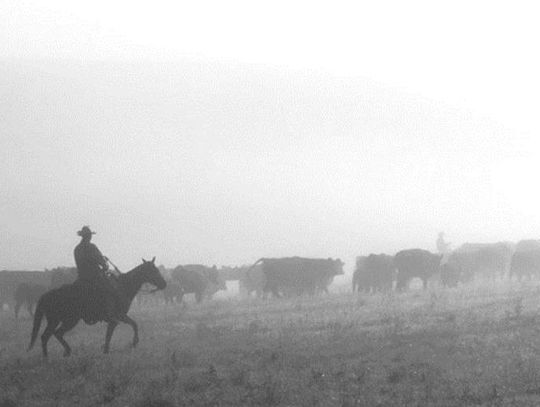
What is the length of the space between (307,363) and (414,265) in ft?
100

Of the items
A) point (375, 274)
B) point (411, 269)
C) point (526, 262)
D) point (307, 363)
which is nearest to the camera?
point (307, 363)

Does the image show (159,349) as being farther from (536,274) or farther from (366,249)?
(366,249)

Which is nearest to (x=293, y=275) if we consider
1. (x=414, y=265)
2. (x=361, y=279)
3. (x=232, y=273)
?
(x=361, y=279)

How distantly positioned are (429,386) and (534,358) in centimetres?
362

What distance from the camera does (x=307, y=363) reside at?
54.0ft

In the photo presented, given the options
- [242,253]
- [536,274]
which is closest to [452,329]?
[536,274]

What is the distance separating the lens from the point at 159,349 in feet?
65.5

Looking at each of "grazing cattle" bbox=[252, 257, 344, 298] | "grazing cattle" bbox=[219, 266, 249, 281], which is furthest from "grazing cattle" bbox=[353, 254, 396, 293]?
"grazing cattle" bbox=[219, 266, 249, 281]

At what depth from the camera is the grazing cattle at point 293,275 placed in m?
46.3

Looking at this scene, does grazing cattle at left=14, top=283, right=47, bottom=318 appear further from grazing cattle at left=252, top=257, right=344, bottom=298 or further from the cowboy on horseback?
the cowboy on horseback

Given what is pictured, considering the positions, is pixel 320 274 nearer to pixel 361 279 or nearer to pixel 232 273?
pixel 361 279

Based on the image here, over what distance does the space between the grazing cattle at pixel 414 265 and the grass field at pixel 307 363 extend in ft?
61.6

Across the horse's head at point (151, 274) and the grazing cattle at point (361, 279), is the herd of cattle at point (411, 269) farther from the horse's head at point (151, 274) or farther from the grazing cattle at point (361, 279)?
the horse's head at point (151, 274)

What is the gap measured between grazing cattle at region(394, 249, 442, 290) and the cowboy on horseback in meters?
28.1
